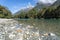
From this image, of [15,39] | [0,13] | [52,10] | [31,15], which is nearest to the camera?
[15,39]

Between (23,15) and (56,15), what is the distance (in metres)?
54.0

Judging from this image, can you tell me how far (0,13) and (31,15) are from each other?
70.1m

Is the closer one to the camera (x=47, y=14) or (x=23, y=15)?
(x=47, y=14)

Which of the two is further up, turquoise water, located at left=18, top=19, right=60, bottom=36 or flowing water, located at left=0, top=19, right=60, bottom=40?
flowing water, located at left=0, top=19, right=60, bottom=40

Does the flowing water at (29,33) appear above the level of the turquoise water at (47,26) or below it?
above

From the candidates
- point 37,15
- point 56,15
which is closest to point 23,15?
point 37,15

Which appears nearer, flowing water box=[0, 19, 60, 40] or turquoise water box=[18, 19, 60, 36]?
flowing water box=[0, 19, 60, 40]

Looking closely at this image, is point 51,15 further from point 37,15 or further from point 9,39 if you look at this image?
point 9,39

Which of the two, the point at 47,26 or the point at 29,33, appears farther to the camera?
the point at 47,26

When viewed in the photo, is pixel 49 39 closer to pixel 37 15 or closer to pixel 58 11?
pixel 58 11

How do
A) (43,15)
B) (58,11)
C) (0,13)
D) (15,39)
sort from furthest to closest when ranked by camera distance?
(43,15) < (58,11) < (0,13) < (15,39)

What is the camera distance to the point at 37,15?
146375mm

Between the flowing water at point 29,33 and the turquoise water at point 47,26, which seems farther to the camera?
the turquoise water at point 47,26

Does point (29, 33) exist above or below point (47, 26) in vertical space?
above
